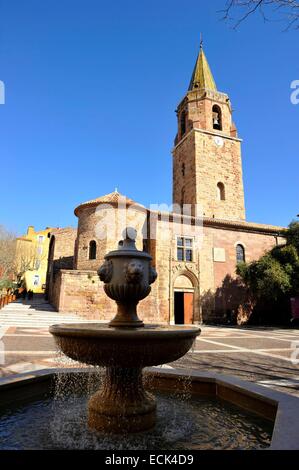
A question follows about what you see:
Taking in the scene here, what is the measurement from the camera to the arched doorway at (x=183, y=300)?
2222 centimetres

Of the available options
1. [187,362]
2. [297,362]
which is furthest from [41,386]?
[297,362]

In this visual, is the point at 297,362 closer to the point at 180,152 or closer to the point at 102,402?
the point at 102,402

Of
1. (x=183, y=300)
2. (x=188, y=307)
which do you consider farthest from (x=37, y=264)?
(x=188, y=307)

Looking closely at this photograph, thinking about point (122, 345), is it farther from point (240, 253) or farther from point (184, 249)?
point (240, 253)

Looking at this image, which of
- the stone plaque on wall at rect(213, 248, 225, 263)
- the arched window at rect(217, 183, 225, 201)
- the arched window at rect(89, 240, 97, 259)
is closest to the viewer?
the arched window at rect(89, 240, 97, 259)

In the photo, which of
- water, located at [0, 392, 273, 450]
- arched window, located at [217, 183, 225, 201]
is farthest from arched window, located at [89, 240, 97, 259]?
water, located at [0, 392, 273, 450]

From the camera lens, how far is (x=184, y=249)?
75.6 feet

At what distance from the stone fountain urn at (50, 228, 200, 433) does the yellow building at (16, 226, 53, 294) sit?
120 ft

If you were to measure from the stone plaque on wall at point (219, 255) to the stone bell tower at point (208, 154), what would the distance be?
5023 mm

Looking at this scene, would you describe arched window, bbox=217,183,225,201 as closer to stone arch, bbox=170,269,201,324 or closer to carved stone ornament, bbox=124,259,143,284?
stone arch, bbox=170,269,201,324

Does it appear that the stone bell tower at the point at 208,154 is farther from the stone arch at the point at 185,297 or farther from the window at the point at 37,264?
the window at the point at 37,264

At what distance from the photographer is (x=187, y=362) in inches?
309

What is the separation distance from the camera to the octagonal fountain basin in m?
2.79

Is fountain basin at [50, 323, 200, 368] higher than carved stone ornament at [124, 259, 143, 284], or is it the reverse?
carved stone ornament at [124, 259, 143, 284]
